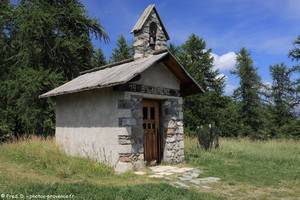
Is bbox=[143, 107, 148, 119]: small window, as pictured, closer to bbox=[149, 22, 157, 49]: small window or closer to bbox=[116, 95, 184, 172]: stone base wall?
bbox=[116, 95, 184, 172]: stone base wall

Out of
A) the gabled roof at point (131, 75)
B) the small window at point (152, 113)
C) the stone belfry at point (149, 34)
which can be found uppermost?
the stone belfry at point (149, 34)

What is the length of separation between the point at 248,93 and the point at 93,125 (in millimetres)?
27980

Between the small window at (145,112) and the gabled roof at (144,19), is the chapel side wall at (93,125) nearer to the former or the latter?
the small window at (145,112)

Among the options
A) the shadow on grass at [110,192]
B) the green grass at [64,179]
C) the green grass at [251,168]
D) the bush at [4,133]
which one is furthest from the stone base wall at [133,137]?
the bush at [4,133]

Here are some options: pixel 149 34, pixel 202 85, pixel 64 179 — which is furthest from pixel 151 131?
pixel 202 85

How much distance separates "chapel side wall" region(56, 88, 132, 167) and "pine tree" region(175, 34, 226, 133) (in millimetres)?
17259

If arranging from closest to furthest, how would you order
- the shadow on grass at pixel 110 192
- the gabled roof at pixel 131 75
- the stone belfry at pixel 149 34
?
the shadow on grass at pixel 110 192
the gabled roof at pixel 131 75
the stone belfry at pixel 149 34

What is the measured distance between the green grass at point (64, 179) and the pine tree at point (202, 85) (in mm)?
17691

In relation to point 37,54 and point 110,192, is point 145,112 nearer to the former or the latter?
point 110,192

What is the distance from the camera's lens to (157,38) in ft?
42.8

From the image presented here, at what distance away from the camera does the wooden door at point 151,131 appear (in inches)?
470

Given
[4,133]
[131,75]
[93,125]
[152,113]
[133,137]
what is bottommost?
[4,133]

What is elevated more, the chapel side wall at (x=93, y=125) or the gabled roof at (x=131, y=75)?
the gabled roof at (x=131, y=75)

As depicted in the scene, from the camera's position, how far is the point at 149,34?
42.1 feet
